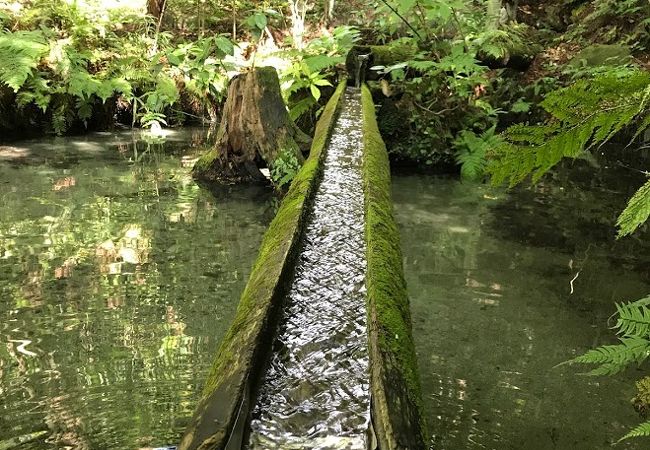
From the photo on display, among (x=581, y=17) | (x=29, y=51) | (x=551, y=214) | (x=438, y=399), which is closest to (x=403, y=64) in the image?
(x=551, y=214)

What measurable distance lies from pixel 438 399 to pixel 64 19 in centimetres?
1046

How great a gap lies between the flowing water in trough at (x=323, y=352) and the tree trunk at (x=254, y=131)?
10.1 feet

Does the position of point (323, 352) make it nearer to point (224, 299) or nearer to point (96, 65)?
point (224, 299)

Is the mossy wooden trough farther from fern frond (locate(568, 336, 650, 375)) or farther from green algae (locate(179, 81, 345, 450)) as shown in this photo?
fern frond (locate(568, 336, 650, 375))

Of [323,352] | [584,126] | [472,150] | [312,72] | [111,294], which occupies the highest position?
[312,72]

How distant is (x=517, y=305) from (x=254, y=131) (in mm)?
4050

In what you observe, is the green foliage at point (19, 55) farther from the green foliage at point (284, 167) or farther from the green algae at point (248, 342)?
the green algae at point (248, 342)

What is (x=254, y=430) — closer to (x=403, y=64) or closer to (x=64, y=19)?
(x=403, y=64)

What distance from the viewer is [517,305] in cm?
425

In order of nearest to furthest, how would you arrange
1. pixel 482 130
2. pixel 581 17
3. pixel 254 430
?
pixel 254 430, pixel 482 130, pixel 581 17

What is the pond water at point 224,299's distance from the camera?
9.53 ft

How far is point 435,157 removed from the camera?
26.2 feet

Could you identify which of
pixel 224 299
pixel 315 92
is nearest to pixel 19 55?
pixel 315 92

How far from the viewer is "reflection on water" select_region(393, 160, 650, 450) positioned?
117 inches
